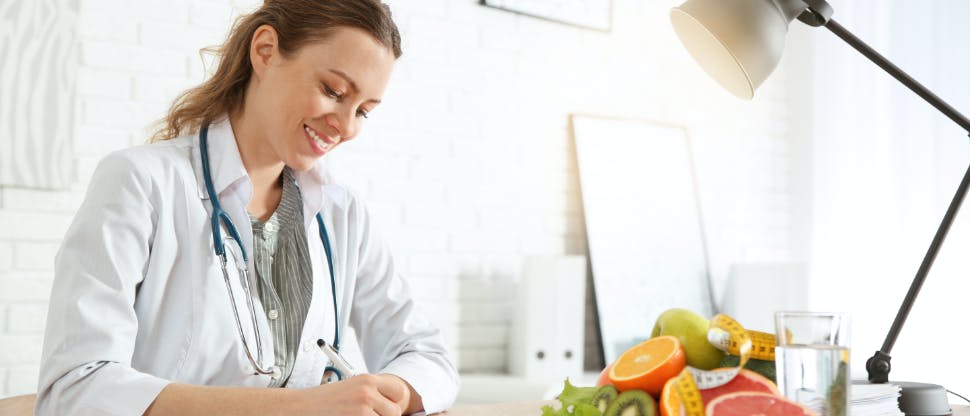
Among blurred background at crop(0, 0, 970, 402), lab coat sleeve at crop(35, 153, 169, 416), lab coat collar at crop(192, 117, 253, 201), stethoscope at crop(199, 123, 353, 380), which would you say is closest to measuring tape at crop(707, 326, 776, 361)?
stethoscope at crop(199, 123, 353, 380)

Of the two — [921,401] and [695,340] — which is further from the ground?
[695,340]

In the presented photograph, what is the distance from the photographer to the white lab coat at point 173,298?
1272 mm

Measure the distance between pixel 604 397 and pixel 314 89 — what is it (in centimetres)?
76

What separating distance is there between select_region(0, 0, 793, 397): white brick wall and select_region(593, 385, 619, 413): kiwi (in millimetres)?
1840

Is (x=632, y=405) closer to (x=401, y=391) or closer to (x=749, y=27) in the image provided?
(x=401, y=391)

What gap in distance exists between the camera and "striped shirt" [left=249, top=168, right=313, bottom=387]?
1542 mm

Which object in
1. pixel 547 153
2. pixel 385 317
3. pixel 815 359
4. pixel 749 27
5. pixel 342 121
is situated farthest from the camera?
pixel 547 153

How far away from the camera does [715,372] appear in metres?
1.05

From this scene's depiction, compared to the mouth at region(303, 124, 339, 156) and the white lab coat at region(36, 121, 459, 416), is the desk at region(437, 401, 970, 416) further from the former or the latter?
the mouth at region(303, 124, 339, 156)

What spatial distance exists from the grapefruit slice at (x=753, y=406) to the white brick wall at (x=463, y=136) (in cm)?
198

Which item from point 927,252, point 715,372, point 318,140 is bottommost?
point 715,372

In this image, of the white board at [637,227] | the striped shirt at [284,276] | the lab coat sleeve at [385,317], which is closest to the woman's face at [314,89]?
the striped shirt at [284,276]

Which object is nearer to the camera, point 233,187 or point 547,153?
point 233,187

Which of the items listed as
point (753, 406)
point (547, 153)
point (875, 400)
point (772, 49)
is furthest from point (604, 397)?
point (547, 153)
